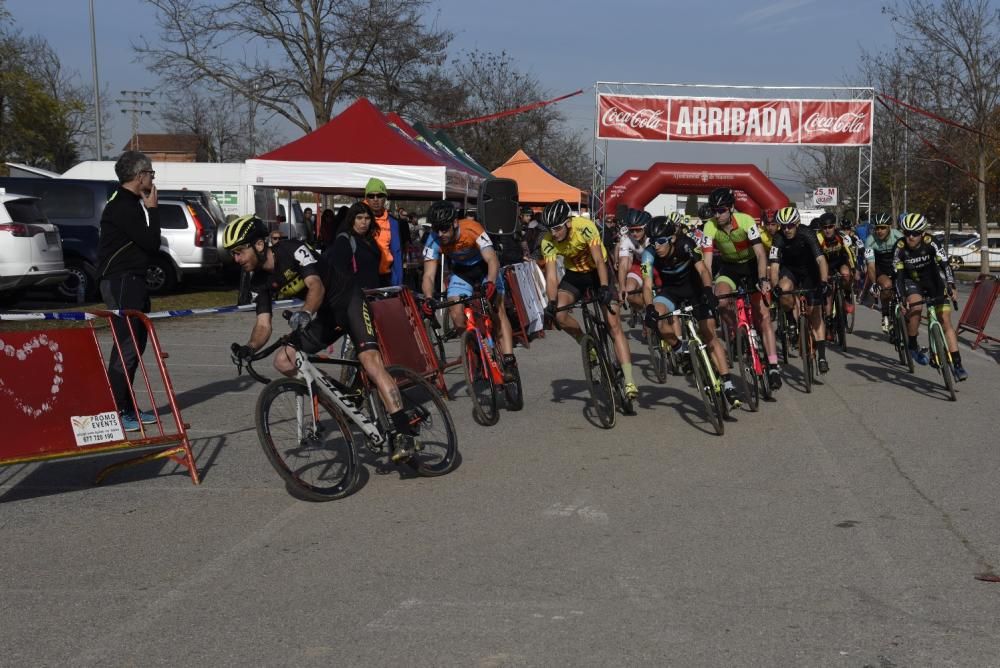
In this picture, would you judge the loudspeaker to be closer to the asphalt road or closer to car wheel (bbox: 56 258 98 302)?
car wheel (bbox: 56 258 98 302)

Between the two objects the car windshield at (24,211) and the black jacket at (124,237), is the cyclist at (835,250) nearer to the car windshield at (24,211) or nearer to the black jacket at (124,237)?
the black jacket at (124,237)

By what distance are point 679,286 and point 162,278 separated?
14031mm

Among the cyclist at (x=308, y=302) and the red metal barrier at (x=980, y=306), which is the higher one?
the cyclist at (x=308, y=302)

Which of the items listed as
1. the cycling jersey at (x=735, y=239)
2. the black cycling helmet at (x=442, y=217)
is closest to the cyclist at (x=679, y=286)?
the cycling jersey at (x=735, y=239)

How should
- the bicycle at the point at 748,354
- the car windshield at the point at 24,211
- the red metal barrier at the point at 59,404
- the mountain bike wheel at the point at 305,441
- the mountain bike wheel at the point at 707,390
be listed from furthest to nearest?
the car windshield at the point at 24,211 < the bicycle at the point at 748,354 < the mountain bike wheel at the point at 707,390 < the red metal barrier at the point at 59,404 < the mountain bike wheel at the point at 305,441

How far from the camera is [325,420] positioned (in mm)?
6555

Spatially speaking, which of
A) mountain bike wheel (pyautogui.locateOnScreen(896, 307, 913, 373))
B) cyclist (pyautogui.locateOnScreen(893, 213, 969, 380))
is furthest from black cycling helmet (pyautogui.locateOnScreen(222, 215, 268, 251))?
mountain bike wheel (pyautogui.locateOnScreen(896, 307, 913, 373))

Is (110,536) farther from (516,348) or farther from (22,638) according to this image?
(516,348)

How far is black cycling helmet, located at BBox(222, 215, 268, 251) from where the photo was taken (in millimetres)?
6344

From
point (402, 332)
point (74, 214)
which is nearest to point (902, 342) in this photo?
point (402, 332)

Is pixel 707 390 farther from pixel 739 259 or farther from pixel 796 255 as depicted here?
pixel 796 255

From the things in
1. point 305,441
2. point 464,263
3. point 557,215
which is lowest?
point 305,441

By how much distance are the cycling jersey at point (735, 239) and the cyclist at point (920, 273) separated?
183 centimetres

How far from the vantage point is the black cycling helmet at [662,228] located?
9414 mm
